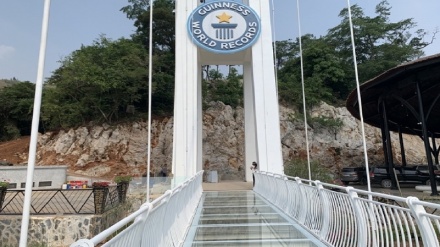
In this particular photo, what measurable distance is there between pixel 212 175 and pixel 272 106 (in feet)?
23.6

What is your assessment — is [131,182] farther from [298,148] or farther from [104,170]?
[298,148]

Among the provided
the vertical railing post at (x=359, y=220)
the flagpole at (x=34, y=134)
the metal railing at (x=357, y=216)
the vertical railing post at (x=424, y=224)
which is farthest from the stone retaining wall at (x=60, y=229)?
the vertical railing post at (x=424, y=224)

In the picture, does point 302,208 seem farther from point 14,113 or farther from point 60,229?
point 14,113

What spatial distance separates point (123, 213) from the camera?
12.8 meters

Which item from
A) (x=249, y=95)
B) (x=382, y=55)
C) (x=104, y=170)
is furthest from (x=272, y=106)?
(x=382, y=55)

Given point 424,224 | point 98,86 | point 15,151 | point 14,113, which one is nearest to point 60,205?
point 424,224

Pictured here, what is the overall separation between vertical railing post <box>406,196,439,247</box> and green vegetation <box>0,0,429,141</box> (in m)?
24.3

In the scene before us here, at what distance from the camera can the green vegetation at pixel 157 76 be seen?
25.3 m

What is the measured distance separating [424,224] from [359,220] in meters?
1.33

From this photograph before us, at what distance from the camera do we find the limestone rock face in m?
23.2

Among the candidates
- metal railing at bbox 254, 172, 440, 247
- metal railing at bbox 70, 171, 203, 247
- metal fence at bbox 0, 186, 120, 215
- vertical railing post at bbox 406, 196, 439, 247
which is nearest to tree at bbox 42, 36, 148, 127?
metal fence at bbox 0, 186, 120, 215

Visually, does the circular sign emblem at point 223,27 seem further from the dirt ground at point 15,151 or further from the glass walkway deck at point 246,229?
the dirt ground at point 15,151

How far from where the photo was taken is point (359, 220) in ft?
11.8

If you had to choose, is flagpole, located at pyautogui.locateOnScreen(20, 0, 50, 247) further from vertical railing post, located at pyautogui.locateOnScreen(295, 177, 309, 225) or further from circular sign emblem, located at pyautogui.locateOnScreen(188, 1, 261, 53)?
→ circular sign emblem, located at pyautogui.locateOnScreen(188, 1, 261, 53)
